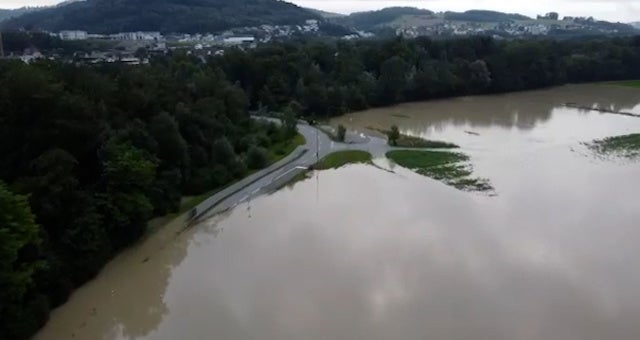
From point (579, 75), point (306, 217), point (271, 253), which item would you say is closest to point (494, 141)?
point (306, 217)

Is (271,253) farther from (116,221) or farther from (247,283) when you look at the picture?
(116,221)

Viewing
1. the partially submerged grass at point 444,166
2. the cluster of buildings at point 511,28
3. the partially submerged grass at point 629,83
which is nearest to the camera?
the partially submerged grass at point 444,166

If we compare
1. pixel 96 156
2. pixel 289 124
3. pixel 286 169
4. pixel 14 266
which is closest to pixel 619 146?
pixel 289 124

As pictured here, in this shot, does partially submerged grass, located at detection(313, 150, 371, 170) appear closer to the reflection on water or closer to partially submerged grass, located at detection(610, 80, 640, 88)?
the reflection on water

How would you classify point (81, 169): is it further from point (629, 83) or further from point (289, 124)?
point (629, 83)

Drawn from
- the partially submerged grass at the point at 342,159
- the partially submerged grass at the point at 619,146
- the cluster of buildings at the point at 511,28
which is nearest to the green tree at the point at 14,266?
the partially submerged grass at the point at 342,159

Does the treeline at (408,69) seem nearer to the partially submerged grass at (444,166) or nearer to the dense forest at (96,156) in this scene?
the dense forest at (96,156)

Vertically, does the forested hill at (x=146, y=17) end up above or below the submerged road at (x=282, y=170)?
above

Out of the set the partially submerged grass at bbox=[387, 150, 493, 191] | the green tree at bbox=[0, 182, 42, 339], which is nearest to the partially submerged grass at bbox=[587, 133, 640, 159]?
the partially submerged grass at bbox=[387, 150, 493, 191]
